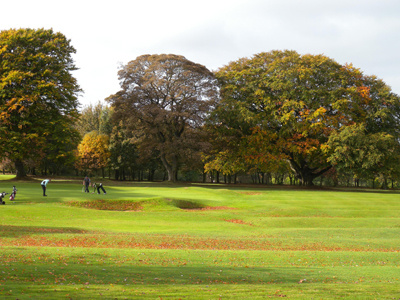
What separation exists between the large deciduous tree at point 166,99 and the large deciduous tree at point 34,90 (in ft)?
28.5

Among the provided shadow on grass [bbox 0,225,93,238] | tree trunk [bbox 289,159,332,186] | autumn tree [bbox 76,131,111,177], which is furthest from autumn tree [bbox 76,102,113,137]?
shadow on grass [bbox 0,225,93,238]

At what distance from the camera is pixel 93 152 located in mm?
79375

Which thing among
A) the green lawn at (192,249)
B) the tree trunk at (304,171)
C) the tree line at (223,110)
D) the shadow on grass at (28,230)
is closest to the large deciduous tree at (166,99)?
the tree line at (223,110)

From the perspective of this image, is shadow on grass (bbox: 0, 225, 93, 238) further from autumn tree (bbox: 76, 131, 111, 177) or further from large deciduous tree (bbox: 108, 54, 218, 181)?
autumn tree (bbox: 76, 131, 111, 177)

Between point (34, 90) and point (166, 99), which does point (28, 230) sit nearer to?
point (34, 90)

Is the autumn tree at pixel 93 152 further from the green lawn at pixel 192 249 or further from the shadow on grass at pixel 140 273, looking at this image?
the shadow on grass at pixel 140 273

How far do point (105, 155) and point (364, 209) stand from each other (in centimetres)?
5769

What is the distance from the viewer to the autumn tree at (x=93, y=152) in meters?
78.8

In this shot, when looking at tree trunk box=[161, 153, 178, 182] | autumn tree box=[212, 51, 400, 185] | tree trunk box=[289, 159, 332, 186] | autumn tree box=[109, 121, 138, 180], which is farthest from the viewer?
autumn tree box=[109, 121, 138, 180]

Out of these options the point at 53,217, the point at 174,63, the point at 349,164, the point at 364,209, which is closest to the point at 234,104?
the point at 174,63

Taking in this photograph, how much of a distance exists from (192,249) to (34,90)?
3983 centimetres

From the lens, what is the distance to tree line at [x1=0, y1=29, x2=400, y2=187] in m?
49.8

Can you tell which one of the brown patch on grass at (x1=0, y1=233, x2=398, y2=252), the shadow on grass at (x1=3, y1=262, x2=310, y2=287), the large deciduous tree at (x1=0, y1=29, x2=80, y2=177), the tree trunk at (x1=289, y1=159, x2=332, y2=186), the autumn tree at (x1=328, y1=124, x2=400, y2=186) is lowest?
the brown patch on grass at (x1=0, y1=233, x2=398, y2=252)

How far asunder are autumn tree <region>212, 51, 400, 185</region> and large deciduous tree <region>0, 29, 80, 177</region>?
23995 millimetres
